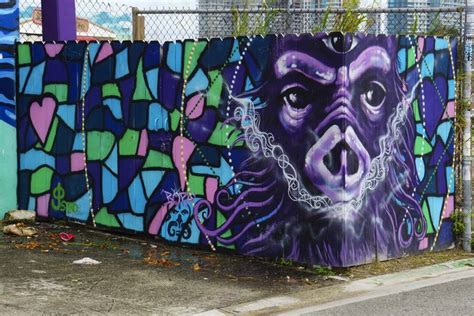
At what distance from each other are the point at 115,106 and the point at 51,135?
49.0 inches

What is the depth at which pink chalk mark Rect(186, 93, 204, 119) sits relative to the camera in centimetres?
834

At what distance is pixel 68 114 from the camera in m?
9.72

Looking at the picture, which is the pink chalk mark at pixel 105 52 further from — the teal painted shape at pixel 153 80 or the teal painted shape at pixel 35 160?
the teal painted shape at pixel 35 160

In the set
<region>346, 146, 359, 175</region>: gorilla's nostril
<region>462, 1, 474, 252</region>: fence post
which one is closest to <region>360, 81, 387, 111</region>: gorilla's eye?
<region>346, 146, 359, 175</region>: gorilla's nostril

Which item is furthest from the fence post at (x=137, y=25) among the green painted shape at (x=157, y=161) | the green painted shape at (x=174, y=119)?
the green painted shape at (x=157, y=161)

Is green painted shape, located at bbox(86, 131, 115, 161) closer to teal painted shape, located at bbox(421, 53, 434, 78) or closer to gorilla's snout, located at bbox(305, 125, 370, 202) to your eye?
gorilla's snout, located at bbox(305, 125, 370, 202)

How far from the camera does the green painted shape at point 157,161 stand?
28.4 ft

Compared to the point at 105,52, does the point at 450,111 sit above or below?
below

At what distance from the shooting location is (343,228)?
Result: 294 inches

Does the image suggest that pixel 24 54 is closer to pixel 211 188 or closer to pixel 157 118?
pixel 157 118

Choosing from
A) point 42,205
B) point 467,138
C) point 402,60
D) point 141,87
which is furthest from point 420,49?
point 42,205

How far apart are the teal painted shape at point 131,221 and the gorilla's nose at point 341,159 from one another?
2.61 metres

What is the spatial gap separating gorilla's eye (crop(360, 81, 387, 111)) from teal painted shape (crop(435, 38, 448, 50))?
1092mm

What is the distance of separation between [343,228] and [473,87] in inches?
101
